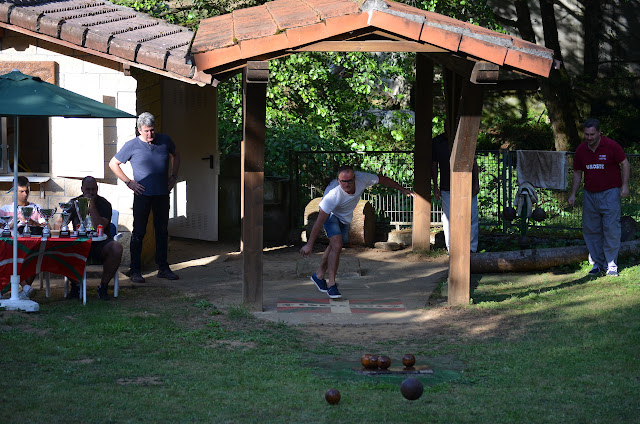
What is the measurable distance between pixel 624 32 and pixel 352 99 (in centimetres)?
842

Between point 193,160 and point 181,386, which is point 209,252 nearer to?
point 193,160

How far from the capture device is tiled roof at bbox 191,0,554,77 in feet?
24.3

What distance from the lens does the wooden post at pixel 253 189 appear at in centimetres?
802

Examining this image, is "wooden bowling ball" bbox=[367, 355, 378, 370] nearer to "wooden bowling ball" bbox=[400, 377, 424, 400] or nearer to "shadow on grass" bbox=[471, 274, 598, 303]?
"wooden bowling ball" bbox=[400, 377, 424, 400]

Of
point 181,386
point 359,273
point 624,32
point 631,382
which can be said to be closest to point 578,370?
point 631,382

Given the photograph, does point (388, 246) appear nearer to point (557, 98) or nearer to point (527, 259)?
point (527, 259)

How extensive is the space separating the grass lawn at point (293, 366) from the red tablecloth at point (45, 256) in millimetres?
367

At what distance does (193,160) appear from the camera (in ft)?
41.6

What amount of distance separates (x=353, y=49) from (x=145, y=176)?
317cm

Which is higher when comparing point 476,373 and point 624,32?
point 624,32

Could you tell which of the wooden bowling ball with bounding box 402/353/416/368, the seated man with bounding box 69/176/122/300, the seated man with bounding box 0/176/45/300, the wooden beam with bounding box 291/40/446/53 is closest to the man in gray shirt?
the seated man with bounding box 69/176/122/300

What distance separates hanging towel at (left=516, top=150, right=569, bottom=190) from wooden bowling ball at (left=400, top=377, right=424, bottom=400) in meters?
7.60

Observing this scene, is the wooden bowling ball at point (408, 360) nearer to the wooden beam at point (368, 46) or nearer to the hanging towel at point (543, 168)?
the wooden beam at point (368, 46)

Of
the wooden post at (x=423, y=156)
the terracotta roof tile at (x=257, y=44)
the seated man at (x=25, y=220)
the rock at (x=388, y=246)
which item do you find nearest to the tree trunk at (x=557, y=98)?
the wooden post at (x=423, y=156)
